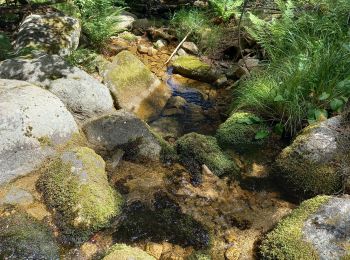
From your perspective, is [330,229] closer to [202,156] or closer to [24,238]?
[202,156]

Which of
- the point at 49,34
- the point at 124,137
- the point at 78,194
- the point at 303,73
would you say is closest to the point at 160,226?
the point at 78,194

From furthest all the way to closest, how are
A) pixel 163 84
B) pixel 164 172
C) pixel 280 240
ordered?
1. pixel 163 84
2. pixel 164 172
3. pixel 280 240

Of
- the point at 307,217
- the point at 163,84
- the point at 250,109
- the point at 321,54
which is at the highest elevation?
the point at 321,54

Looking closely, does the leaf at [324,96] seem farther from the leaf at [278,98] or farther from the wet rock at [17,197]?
the wet rock at [17,197]

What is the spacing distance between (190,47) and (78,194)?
550 centimetres

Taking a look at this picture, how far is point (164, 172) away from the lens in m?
4.32

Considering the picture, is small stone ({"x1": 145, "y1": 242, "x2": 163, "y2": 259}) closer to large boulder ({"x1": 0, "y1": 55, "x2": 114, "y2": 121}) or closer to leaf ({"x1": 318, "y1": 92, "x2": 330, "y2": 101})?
large boulder ({"x1": 0, "y1": 55, "x2": 114, "y2": 121})

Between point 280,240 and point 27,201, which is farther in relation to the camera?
point 27,201

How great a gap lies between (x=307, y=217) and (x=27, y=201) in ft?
9.02

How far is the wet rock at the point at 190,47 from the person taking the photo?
8.17m

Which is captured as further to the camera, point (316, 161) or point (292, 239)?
point (316, 161)

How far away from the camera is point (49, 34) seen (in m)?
6.23

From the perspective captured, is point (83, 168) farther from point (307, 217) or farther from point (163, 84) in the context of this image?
point (163, 84)

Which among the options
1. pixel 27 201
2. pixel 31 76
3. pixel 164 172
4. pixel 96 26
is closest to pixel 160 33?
pixel 96 26
